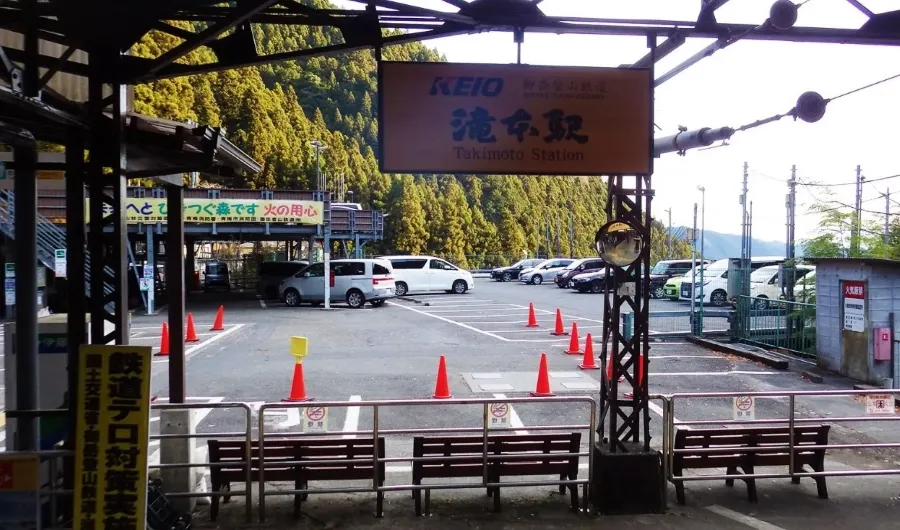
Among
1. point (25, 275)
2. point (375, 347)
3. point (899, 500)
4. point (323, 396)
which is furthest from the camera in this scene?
point (375, 347)

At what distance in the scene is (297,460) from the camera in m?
5.82

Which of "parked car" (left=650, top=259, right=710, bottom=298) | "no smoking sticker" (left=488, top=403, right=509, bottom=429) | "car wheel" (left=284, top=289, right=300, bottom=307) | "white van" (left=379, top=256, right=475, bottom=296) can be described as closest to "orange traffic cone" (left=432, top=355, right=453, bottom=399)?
"no smoking sticker" (left=488, top=403, right=509, bottom=429)

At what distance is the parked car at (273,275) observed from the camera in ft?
93.1

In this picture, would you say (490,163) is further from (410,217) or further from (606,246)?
(410,217)

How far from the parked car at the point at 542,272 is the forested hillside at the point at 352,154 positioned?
623 inches

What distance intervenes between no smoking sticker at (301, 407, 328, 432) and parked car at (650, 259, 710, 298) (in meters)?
23.1

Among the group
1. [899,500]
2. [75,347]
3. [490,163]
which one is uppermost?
[490,163]

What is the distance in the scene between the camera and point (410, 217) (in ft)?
186

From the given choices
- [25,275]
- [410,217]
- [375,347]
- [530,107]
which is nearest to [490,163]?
[530,107]

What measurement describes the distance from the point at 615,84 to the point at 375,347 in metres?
10.7

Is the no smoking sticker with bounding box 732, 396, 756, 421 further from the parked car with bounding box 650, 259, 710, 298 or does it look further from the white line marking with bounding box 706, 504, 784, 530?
the parked car with bounding box 650, 259, 710, 298

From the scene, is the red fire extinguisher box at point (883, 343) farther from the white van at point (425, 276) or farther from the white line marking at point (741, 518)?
the white van at point (425, 276)

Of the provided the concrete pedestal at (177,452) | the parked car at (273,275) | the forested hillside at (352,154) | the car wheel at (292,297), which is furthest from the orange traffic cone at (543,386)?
the forested hillside at (352,154)

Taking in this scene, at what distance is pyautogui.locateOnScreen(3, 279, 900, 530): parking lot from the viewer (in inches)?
259
